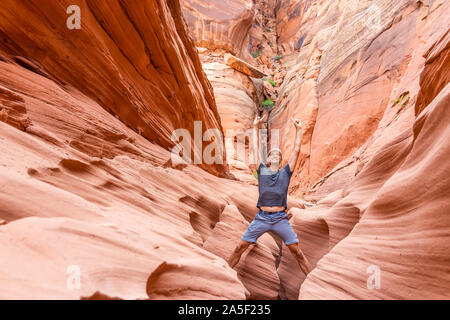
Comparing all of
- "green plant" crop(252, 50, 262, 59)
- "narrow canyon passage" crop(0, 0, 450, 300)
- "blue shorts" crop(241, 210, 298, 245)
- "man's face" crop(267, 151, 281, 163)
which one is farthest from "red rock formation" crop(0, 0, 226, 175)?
"green plant" crop(252, 50, 262, 59)

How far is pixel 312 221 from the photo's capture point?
4996 millimetres

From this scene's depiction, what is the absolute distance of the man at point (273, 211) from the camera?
361cm

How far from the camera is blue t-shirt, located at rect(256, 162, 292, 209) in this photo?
12.5 feet

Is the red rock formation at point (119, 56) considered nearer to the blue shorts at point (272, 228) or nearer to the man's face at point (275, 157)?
the man's face at point (275, 157)

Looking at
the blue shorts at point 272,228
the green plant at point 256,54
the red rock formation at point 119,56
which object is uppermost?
the green plant at point 256,54

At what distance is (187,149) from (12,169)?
483 centimetres

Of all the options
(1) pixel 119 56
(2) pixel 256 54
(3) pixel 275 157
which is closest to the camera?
(3) pixel 275 157

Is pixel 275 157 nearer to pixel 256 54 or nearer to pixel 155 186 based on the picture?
pixel 155 186

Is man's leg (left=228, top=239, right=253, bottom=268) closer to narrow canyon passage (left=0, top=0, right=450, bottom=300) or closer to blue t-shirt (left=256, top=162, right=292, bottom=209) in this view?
narrow canyon passage (left=0, top=0, right=450, bottom=300)

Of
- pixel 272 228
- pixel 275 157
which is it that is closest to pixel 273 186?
pixel 275 157

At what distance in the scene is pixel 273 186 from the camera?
12.7 ft

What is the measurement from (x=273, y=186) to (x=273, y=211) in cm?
37

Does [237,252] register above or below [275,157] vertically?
below

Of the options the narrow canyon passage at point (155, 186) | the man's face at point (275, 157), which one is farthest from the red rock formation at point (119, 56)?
the man's face at point (275, 157)
